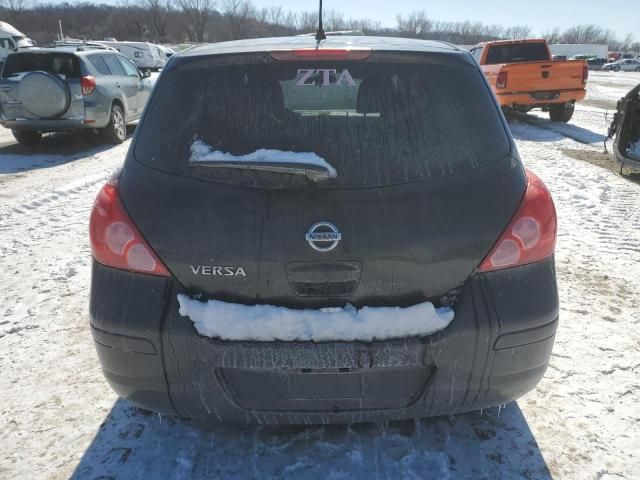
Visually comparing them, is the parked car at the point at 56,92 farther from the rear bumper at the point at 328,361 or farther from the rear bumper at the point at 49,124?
the rear bumper at the point at 328,361

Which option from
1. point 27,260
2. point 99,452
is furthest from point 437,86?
point 27,260

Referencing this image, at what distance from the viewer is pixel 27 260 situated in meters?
4.41

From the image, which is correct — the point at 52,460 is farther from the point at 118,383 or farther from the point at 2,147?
the point at 2,147

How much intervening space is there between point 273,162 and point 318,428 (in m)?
1.28

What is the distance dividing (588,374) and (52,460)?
270 cm

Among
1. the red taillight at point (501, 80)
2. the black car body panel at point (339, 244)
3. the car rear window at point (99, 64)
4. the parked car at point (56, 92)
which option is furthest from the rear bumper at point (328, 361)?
the red taillight at point (501, 80)

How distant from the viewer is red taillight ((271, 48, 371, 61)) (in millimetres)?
1965

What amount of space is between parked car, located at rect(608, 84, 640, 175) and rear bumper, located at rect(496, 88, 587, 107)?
171 inches

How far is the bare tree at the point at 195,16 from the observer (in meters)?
87.9

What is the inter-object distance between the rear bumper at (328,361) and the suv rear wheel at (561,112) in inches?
478

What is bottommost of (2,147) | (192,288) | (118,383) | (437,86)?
(2,147)

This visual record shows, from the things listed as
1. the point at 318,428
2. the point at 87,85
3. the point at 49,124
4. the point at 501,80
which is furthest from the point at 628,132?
the point at 49,124

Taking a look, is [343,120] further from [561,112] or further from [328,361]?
[561,112]

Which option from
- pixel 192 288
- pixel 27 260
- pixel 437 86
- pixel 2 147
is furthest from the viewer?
pixel 2 147
